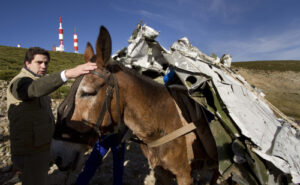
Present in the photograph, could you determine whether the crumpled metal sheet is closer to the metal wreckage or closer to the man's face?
the metal wreckage

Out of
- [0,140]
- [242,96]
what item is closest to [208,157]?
[242,96]

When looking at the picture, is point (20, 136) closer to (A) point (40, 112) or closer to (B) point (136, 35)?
(A) point (40, 112)

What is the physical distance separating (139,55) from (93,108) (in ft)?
3.36

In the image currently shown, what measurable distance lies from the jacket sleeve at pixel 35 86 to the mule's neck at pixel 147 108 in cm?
70

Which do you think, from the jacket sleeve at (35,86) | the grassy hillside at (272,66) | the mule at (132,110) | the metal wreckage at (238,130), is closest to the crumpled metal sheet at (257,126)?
the metal wreckage at (238,130)

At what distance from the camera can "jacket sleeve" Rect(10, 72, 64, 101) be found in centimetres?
184

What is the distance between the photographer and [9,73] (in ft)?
45.6

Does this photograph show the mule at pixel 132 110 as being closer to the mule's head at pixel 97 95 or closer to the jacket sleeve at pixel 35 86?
the mule's head at pixel 97 95

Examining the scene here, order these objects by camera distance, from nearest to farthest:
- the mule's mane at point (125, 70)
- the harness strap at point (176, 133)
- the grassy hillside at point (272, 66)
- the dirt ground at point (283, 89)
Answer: the mule's mane at point (125, 70)
the harness strap at point (176, 133)
the dirt ground at point (283, 89)
the grassy hillside at point (272, 66)

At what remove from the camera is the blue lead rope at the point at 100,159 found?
3.05 meters

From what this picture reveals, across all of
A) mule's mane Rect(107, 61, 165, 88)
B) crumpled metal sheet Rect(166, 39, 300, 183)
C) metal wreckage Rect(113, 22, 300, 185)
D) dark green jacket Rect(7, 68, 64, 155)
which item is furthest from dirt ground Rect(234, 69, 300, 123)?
dark green jacket Rect(7, 68, 64, 155)

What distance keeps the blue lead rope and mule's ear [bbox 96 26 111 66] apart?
1.65 m

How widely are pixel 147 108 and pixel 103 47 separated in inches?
36.0

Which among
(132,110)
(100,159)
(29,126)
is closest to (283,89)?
(100,159)
